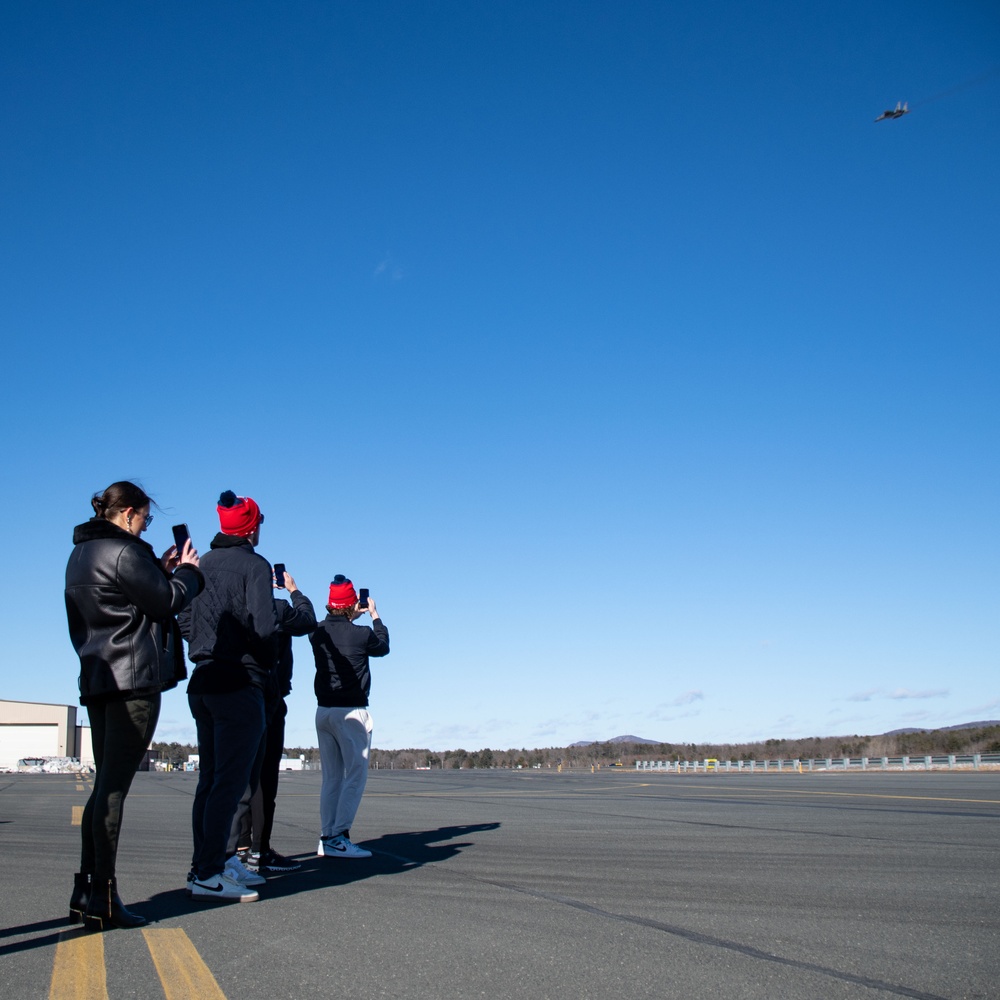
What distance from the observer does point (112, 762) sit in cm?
421

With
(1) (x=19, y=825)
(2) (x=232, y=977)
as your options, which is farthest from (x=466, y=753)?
(2) (x=232, y=977)

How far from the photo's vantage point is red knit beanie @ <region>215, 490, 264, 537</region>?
5.56 metres

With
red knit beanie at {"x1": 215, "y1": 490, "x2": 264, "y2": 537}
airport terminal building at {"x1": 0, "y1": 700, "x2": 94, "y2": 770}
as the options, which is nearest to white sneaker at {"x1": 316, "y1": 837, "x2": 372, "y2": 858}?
red knit beanie at {"x1": 215, "y1": 490, "x2": 264, "y2": 537}

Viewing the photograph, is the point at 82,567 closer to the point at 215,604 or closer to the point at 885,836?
the point at 215,604

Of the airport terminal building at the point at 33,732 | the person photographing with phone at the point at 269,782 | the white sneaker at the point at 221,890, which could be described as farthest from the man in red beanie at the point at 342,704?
the airport terminal building at the point at 33,732

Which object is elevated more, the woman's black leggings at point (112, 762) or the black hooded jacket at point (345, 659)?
the black hooded jacket at point (345, 659)

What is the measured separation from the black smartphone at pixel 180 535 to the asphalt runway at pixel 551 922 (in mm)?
1656

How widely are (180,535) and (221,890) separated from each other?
1701 mm

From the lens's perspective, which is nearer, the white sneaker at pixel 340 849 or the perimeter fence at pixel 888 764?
the white sneaker at pixel 340 849

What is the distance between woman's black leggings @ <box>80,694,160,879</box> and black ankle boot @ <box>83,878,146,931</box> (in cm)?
12

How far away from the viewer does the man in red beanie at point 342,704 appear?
6754 mm

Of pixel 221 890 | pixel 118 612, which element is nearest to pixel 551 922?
pixel 221 890

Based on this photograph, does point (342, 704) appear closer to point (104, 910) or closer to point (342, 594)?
point (342, 594)

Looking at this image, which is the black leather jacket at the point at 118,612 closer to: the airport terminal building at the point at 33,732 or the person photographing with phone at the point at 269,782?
the person photographing with phone at the point at 269,782
